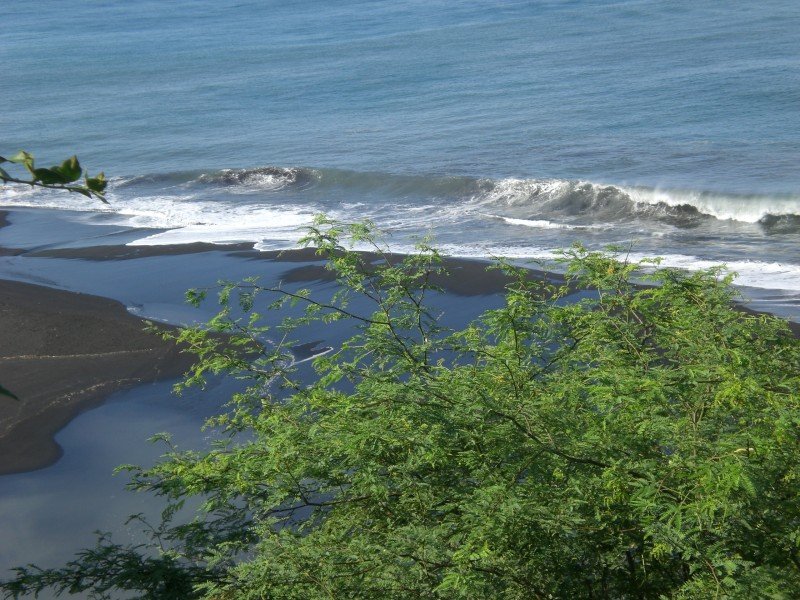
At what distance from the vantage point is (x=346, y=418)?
5051 mm

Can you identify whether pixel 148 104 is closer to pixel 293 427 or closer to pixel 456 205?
pixel 456 205

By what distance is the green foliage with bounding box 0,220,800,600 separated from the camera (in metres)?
4.09

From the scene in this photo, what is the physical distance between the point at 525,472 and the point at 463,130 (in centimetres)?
2821

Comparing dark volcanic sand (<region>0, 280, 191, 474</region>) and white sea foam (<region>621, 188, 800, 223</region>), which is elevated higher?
white sea foam (<region>621, 188, 800, 223</region>)

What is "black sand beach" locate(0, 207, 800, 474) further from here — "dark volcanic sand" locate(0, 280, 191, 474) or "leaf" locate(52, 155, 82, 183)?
"leaf" locate(52, 155, 82, 183)

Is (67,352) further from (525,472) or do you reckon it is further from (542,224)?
A: (542,224)

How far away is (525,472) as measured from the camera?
4.73 metres

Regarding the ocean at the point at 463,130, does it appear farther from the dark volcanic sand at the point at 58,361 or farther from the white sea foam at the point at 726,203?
the dark volcanic sand at the point at 58,361

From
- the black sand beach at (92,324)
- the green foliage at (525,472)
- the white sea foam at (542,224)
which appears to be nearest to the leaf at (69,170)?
the green foliage at (525,472)

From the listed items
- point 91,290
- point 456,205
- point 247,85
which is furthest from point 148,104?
point 91,290

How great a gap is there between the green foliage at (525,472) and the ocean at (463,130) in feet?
9.11

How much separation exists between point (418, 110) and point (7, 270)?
65.0ft

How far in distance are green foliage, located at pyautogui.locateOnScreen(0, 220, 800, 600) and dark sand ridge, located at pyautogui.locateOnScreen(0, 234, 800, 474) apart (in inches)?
276

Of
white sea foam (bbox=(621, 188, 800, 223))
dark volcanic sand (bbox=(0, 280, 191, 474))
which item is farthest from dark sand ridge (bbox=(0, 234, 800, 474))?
white sea foam (bbox=(621, 188, 800, 223))
